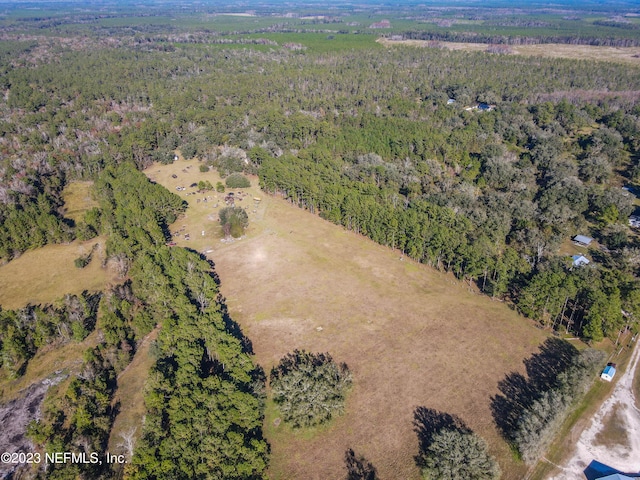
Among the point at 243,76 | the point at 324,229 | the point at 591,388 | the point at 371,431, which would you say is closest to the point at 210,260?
the point at 324,229

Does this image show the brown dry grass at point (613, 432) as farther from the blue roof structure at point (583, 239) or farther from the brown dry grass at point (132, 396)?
the brown dry grass at point (132, 396)

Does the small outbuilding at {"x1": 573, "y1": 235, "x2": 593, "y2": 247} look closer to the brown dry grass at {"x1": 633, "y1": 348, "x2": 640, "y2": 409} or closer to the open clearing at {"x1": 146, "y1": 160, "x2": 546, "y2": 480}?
the open clearing at {"x1": 146, "y1": 160, "x2": 546, "y2": 480}

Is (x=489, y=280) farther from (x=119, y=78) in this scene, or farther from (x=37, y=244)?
(x=119, y=78)

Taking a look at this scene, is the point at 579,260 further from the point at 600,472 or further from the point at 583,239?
the point at 600,472

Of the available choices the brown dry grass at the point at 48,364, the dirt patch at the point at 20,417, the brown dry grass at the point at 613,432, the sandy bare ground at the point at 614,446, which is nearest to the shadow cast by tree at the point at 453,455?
the sandy bare ground at the point at 614,446

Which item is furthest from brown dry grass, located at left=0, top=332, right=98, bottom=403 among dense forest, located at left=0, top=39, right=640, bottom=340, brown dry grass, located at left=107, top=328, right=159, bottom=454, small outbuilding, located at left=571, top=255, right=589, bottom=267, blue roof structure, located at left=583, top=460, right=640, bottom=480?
small outbuilding, located at left=571, top=255, right=589, bottom=267

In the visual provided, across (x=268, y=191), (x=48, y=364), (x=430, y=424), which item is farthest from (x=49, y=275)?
(x=430, y=424)

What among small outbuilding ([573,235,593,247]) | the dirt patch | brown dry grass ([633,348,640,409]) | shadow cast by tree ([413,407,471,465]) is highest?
small outbuilding ([573,235,593,247])

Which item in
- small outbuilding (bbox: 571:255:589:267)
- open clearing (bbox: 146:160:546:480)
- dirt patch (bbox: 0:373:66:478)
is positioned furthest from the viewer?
small outbuilding (bbox: 571:255:589:267)

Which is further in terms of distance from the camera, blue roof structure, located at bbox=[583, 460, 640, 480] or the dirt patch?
the dirt patch
